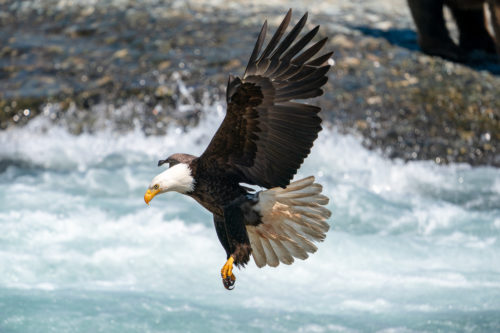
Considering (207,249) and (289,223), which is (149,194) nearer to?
(289,223)

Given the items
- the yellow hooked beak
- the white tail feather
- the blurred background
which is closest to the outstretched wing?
the white tail feather

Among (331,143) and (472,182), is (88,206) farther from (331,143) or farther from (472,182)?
(472,182)

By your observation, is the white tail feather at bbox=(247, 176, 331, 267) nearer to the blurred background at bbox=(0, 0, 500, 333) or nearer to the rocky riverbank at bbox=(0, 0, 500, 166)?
the blurred background at bbox=(0, 0, 500, 333)

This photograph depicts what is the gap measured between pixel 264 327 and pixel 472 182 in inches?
130

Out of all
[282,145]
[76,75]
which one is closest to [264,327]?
[282,145]

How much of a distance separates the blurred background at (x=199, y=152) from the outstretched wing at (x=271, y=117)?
1.35m

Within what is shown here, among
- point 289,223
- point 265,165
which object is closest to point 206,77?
point 289,223

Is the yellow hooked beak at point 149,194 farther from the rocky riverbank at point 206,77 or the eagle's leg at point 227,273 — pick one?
the rocky riverbank at point 206,77

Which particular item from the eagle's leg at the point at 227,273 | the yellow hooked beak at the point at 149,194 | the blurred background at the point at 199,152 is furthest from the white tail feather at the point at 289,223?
the blurred background at the point at 199,152

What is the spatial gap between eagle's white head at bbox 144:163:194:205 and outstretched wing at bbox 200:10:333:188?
15 centimetres

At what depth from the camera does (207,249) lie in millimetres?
6402

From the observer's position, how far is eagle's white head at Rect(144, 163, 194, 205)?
13.2 ft

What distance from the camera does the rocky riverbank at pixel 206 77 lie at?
8.27 meters

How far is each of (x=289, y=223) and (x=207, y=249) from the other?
2025mm
